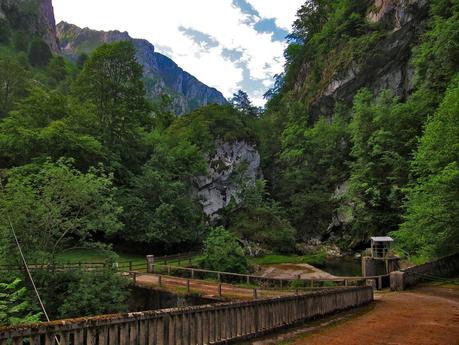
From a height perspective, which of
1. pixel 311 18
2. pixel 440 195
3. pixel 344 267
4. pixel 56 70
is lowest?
pixel 344 267

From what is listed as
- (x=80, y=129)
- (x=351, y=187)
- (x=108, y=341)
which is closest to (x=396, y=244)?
(x=351, y=187)

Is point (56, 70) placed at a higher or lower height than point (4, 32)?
lower

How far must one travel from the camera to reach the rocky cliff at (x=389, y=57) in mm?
51625

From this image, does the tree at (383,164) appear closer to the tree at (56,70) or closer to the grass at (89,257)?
the grass at (89,257)

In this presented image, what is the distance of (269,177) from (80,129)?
32659 millimetres

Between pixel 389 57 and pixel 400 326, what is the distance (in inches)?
1981

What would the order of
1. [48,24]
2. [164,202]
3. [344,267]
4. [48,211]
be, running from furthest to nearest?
[48,24]
[164,202]
[344,267]
[48,211]

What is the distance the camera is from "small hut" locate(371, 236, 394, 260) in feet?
73.6

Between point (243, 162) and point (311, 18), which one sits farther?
point (311, 18)

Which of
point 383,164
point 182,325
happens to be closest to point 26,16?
point 383,164

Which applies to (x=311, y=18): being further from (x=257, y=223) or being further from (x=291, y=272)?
(x=291, y=272)

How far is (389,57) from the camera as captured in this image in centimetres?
5466

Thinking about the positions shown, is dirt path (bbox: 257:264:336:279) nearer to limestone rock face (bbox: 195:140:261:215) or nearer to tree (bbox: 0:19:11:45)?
limestone rock face (bbox: 195:140:261:215)

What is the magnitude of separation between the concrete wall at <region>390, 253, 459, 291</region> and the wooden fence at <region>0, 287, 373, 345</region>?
986 cm
